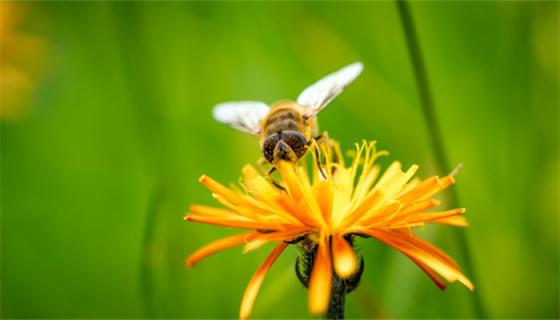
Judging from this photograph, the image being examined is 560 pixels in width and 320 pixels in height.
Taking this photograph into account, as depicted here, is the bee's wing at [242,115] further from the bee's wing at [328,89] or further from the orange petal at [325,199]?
the orange petal at [325,199]

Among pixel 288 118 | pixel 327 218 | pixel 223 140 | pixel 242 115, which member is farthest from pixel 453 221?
pixel 223 140

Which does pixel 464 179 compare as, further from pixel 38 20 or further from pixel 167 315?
pixel 38 20

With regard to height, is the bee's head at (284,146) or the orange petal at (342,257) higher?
the bee's head at (284,146)

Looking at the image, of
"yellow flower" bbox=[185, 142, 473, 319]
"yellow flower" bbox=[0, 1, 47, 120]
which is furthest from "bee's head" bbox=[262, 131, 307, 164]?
"yellow flower" bbox=[0, 1, 47, 120]

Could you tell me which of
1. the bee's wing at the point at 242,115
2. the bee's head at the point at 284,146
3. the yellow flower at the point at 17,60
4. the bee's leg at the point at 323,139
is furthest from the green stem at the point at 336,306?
the yellow flower at the point at 17,60

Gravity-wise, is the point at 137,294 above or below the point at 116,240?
below

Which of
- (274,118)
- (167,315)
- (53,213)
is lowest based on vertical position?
(167,315)

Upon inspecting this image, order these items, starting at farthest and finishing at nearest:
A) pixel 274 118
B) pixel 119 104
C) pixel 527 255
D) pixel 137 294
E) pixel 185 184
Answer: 1. pixel 119 104
2. pixel 185 184
3. pixel 137 294
4. pixel 527 255
5. pixel 274 118

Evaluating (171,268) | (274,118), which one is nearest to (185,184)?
(171,268)
